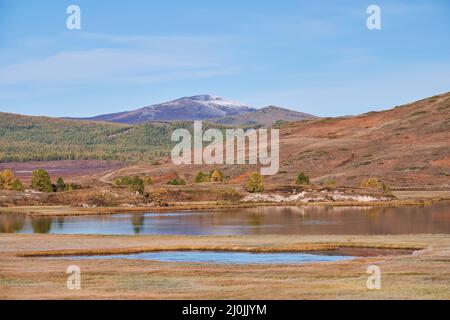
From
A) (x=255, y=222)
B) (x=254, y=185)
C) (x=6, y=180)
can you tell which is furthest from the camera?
(x=6, y=180)

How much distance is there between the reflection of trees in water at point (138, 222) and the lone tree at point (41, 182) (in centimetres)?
3704

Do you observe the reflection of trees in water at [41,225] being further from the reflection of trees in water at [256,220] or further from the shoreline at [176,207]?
the reflection of trees in water at [256,220]

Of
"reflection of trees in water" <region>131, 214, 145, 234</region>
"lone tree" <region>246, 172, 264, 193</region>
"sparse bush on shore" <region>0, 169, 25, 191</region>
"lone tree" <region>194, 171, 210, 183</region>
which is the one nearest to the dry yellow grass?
"reflection of trees in water" <region>131, 214, 145, 234</region>

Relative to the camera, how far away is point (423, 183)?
170750mm

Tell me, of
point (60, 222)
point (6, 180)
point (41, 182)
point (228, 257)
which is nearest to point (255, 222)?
point (60, 222)

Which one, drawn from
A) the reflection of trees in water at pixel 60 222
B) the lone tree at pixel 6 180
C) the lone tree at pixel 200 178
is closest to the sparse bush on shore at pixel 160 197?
the lone tree at pixel 6 180

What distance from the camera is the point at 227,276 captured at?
4278cm

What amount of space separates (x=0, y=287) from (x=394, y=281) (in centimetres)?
1935

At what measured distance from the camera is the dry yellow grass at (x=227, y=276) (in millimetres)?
36344

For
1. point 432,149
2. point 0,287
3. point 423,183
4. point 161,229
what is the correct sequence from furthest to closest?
point 432,149 → point 423,183 → point 161,229 → point 0,287

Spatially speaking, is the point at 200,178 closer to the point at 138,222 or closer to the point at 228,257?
the point at 138,222

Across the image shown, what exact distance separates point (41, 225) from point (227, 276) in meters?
41.9
